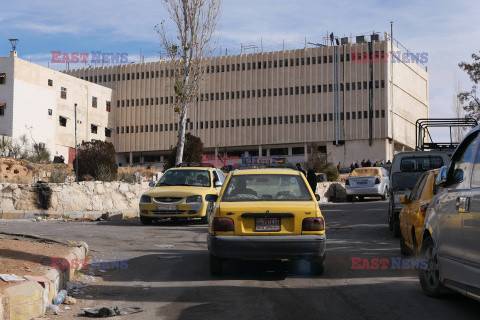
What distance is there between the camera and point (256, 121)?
8744 centimetres

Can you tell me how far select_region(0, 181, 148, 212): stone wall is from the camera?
22125 millimetres

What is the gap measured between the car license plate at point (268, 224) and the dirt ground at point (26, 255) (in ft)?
9.15

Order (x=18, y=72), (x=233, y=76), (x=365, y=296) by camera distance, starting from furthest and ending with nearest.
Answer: (x=233, y=76)
(x=18, y=72)
(x=365, y=296)

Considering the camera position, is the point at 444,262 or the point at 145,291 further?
the point at 145,291

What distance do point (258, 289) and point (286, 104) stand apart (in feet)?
259

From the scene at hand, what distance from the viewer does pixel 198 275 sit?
9273mm

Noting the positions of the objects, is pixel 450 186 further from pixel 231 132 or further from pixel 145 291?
pixel 231 132

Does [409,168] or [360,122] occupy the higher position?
[360,122]

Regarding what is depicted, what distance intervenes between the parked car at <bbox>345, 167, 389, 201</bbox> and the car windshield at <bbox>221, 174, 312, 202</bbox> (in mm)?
22015

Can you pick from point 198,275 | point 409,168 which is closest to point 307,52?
point 409,168

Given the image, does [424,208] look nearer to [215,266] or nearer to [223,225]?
[223,225]

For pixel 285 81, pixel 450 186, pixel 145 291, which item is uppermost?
pixel 285 81

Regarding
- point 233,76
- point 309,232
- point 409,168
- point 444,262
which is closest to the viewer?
point 444,262

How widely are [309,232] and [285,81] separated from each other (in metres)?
78.4
